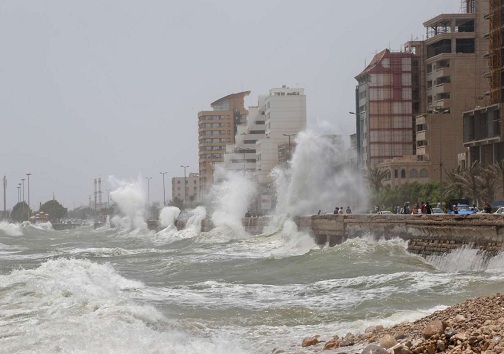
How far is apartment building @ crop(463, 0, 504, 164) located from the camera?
6506cm

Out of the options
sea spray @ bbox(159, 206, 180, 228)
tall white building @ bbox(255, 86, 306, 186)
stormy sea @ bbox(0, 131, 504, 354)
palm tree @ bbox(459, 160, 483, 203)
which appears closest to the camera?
stormy sea @ bbox(0, 131, 504, 354)

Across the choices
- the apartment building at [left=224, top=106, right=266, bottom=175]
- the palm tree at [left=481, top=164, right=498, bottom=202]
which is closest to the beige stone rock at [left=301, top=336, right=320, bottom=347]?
the palm tree at [left=481, top=164, right=498, bottom=202]

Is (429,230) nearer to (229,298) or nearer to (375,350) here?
(229,298)

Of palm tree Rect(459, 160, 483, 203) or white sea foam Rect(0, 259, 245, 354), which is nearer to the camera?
white sea foam Rect(0, 259, 245, 354)

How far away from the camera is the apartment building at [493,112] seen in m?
65.1

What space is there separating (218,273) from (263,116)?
111682mm

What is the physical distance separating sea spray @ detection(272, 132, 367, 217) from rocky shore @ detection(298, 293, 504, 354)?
50.8 meters

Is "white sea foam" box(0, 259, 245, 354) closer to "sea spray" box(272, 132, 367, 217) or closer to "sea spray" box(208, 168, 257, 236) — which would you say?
"sea spray" box(272, 132, 367, 217)

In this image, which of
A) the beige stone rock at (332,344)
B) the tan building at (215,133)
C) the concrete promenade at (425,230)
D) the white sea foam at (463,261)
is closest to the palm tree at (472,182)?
the concrete promenade at (425,230)

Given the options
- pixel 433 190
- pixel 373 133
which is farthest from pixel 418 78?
pixel 433 190

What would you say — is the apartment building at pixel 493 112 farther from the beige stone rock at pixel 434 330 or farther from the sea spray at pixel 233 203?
the beige stone rock at pixel 434 330

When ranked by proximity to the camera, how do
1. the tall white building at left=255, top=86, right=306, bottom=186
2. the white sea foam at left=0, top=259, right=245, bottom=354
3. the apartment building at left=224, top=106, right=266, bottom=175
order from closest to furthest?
the white sea foam at left=0, top=259, right=245, bottom=354
the tall white building at left=255, top=86, right=306, bottom=186
the apartment building at left=224, top=106, right=266, bottom=175

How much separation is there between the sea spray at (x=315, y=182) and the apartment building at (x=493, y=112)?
10426 mm

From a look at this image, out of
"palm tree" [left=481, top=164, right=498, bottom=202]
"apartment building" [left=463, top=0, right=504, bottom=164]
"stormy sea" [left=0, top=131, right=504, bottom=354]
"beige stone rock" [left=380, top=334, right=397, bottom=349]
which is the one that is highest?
"apartment building" [left=463, top=0, right=504, bottom=164]
